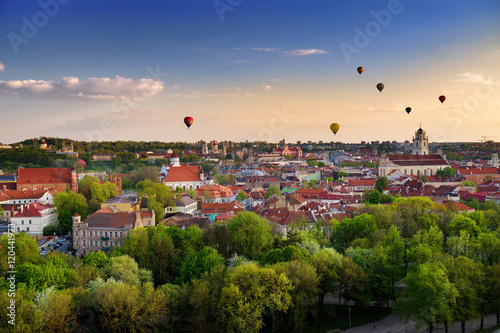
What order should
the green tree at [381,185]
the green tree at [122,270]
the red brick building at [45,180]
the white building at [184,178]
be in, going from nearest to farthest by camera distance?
the green tree at [122,270], the red brick building at [45,180], the green tree at [381,185], the white building at [184,178]

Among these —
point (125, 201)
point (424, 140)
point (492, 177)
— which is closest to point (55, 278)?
point (125, 201)

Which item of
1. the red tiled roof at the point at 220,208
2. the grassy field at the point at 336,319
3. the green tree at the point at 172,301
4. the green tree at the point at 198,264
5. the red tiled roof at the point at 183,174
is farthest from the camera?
the red tiled roof at the point at 183,174

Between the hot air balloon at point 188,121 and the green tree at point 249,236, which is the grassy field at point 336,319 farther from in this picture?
the hot air balloon at point 188,121

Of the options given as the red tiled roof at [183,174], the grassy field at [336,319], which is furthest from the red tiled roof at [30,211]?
the red tiled roof at [183,174]

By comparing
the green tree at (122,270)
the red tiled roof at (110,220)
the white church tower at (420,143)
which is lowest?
the green tree at (122,270)

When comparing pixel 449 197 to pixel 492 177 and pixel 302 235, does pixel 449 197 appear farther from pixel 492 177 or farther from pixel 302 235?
pixel 492 177

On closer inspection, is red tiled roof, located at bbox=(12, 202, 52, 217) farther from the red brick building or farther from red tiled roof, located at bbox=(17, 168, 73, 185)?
red tiled roof, located at bbox=(17, 168, 73, 185)

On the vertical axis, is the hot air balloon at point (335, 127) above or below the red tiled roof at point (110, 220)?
above

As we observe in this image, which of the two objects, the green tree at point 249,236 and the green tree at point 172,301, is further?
the green tree at point 249,236
